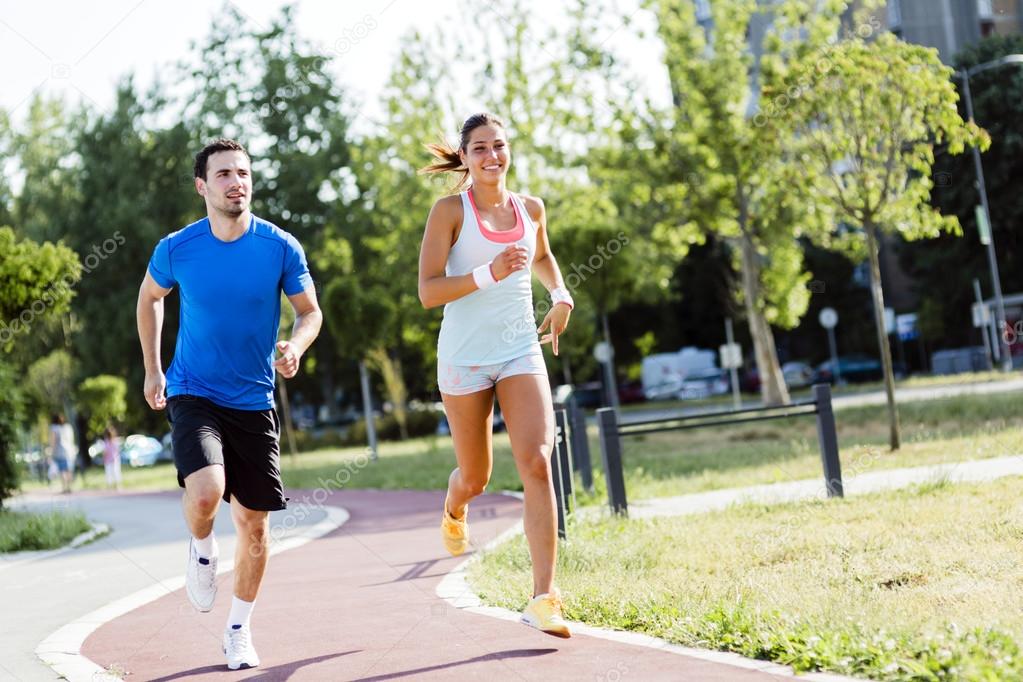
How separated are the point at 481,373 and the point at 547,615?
103 cm

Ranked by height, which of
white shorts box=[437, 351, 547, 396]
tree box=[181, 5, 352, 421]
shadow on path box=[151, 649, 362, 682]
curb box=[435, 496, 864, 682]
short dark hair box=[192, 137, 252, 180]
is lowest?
curb box=[435, 496, 864, 682]

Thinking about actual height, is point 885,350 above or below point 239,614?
above

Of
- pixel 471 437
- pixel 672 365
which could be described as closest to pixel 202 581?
pixel 471 437

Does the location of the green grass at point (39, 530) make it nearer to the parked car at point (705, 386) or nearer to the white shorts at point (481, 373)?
the white shorts at point (481, 373)

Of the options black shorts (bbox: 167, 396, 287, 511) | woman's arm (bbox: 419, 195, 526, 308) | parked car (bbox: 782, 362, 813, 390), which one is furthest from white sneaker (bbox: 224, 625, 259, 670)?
parked car (bbox: 782, 362, 813, 390)

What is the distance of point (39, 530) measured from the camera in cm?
1252

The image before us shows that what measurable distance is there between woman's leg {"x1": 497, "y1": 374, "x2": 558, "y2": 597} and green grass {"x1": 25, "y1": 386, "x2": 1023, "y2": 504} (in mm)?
6290

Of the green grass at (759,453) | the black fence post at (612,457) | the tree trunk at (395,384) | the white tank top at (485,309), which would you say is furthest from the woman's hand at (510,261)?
the tree trunk at (395,384)

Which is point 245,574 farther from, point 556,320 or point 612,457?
point 612,457

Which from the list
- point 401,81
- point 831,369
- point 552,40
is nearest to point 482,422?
point 552,40

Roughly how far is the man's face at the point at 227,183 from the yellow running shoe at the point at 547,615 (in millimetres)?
1954

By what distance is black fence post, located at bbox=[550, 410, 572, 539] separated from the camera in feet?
26.2

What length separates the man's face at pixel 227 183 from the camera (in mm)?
4988

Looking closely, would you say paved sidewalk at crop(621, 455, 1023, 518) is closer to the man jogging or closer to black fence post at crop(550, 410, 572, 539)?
black fence post at crop(550, 410, 572, 539)
